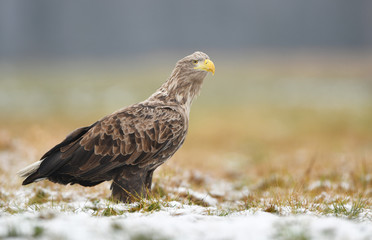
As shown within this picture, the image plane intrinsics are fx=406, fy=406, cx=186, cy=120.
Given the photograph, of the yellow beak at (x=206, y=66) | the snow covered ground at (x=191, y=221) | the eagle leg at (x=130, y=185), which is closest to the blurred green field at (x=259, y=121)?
the snow covered ground at (x=191, y=221)

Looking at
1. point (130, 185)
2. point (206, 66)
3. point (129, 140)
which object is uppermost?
point (206, 66)

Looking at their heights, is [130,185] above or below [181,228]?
below

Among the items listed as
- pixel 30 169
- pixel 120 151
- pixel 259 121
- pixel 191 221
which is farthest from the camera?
pixel 259 121

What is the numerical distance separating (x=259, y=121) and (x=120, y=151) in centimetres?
1938

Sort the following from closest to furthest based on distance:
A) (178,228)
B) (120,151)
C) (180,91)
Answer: (178,228), (120,151), (180,91)

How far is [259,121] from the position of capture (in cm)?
2389

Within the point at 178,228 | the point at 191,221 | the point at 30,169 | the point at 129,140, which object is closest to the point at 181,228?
the point at 178,228

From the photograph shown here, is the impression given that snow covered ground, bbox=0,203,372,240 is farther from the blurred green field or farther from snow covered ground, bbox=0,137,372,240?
the blurred green field

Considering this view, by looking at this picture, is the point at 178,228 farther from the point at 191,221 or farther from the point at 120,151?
the point at 120,151

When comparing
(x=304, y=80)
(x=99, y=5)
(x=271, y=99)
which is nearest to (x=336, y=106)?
(x=271, y=99)

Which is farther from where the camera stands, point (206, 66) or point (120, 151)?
point (206, 66)

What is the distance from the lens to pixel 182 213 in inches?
175

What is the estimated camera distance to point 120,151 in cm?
521

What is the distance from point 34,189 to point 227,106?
24.8 metres
